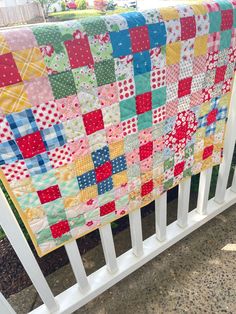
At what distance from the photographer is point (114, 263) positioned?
51.4 inches

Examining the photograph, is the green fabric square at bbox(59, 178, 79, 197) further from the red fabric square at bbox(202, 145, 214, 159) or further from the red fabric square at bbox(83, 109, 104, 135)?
the red fabric square at bbox(202, 145, 214, 159)

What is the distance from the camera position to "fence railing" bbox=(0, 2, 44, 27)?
767mm

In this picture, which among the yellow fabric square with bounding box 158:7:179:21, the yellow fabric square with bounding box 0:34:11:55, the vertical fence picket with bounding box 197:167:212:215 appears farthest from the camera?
the vertical fence picket with bounding box 197:167:212:215

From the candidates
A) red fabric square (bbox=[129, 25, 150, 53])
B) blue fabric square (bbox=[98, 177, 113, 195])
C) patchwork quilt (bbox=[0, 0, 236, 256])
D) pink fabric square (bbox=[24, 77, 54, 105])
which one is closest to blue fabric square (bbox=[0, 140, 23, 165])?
patchwork quilt (bbox=[0, 0, 236, 256])

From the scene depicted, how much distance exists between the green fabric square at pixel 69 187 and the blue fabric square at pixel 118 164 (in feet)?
0.50

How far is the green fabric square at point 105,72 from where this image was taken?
724mm

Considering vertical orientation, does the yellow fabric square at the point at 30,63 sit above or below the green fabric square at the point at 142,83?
above

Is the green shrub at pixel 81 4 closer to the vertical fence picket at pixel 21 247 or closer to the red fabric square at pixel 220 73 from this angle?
the red fabric square at pixel 220 73

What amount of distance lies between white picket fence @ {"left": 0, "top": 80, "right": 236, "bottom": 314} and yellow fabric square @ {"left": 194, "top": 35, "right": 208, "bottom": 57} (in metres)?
0.33

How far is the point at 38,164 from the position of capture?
2.48ft

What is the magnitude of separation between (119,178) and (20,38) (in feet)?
1.91

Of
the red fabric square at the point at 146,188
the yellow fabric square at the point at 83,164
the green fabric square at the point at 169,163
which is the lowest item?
the red fabric square at the point at 146,188

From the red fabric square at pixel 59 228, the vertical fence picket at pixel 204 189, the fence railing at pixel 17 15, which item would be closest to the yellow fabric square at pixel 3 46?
the fence railing at pixel 17 15

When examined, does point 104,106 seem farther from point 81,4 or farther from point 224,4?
point 224,4
